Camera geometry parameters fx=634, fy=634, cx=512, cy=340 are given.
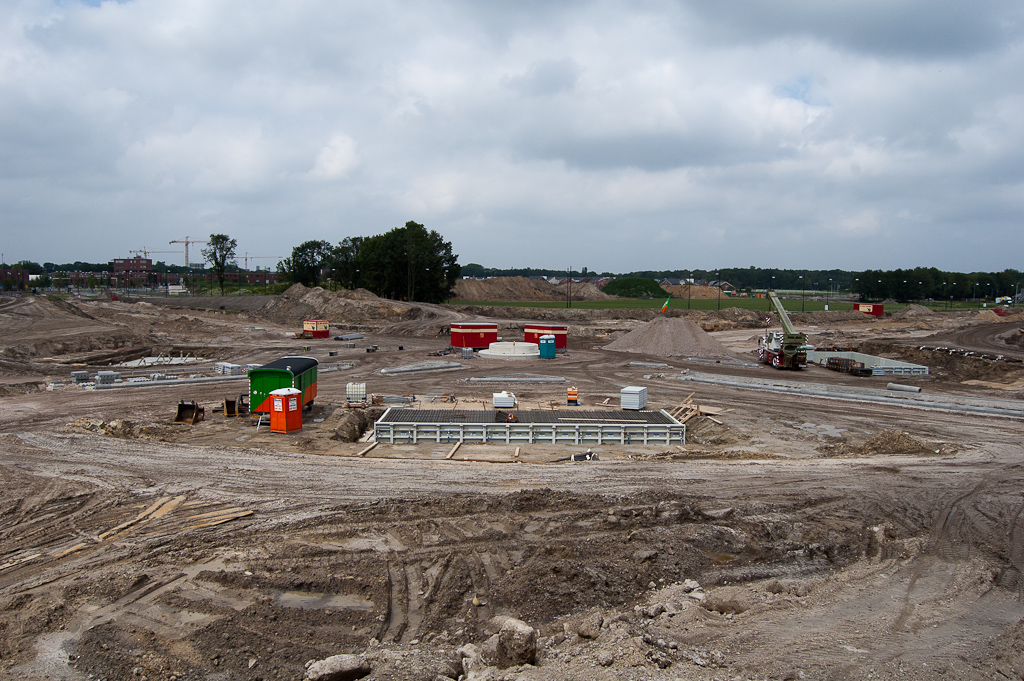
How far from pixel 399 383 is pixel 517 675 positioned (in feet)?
91.0

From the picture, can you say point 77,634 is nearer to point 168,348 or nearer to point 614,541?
point 614,541

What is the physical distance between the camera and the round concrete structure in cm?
4697

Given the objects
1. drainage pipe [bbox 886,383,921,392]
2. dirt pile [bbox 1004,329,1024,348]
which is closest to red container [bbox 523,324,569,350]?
drainage pipe [bbox 886,383,921,392]

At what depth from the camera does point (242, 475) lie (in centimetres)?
1547

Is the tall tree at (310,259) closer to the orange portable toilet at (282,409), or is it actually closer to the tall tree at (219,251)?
the tall tree at (219,251)

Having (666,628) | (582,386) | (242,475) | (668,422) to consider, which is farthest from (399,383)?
(666,628)

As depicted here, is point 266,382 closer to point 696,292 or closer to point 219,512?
point 219,512

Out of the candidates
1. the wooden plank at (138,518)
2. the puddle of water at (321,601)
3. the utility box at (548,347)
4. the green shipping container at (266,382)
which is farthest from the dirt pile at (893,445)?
the utility box at (548,347)

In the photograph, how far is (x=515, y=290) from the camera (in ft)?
515

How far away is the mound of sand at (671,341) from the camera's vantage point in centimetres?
4888

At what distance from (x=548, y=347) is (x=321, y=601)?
124 ft

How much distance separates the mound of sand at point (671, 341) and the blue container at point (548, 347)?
25.3 feet

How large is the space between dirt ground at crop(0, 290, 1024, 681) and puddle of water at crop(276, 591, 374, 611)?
0.04 m

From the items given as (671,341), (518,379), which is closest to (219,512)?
(518,379)
